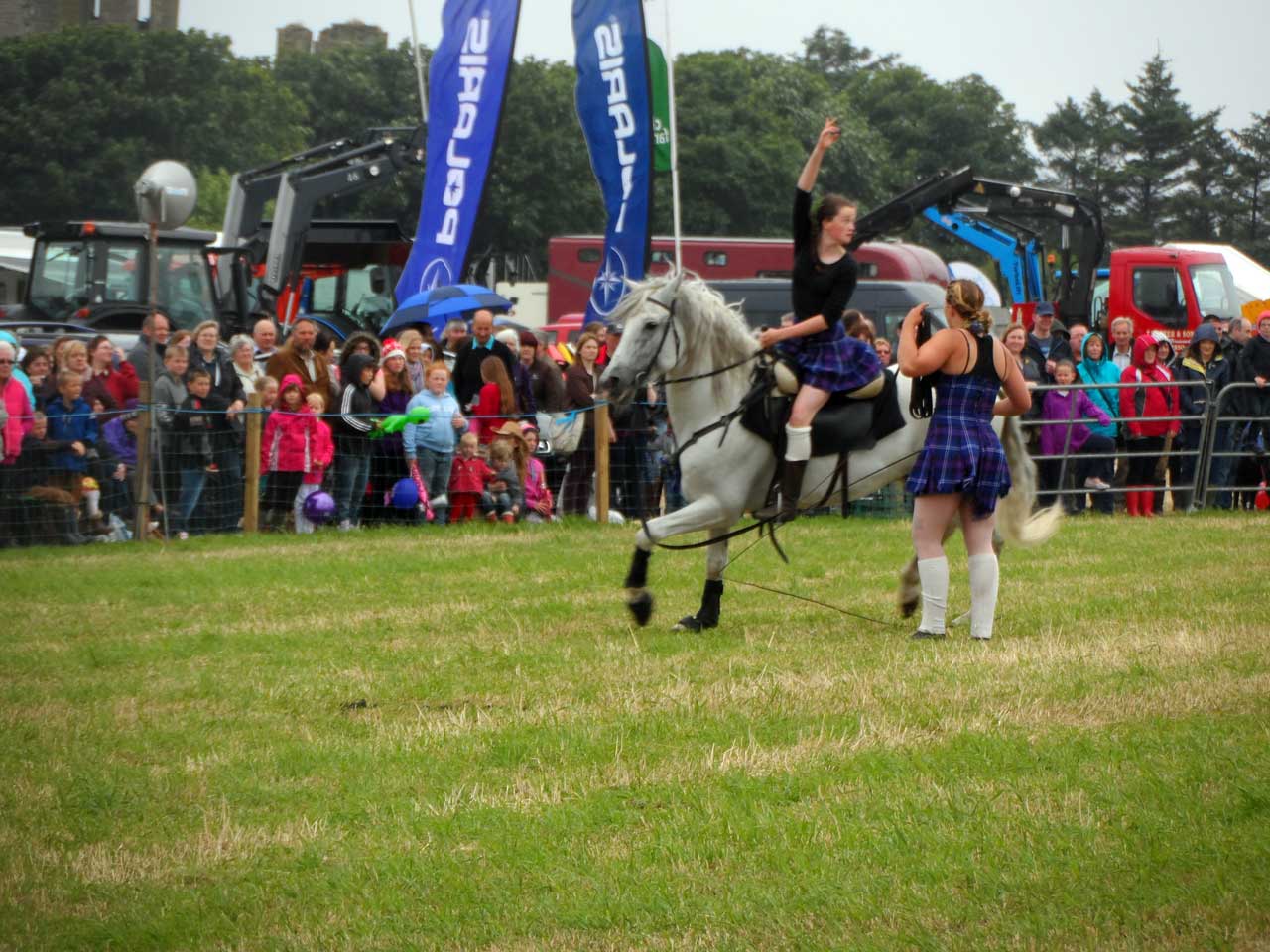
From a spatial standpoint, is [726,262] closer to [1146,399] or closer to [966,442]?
[1146,399]

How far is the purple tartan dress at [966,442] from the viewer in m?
9.27

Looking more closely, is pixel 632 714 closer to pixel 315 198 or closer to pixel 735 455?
pixel 735 455

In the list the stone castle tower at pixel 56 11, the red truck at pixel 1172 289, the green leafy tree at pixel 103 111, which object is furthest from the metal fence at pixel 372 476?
the green leafy tree at pixel 103 111

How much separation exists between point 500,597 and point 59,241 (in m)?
15.9

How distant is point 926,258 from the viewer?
4022cm

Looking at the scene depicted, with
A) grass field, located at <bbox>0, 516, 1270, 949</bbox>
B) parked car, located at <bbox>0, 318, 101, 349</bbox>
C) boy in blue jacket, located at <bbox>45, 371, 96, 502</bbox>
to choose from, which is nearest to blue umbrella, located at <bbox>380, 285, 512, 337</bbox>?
parked car, located at <bbox>0, 318, 101, 349</bbox>

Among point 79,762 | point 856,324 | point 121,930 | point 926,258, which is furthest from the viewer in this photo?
point 926,258

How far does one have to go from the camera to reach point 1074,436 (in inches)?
744

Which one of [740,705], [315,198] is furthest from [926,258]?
[740,705]

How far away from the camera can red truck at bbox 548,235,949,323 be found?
127ft

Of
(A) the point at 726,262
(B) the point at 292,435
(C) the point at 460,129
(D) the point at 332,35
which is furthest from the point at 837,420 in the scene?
(D) the point at 332,35

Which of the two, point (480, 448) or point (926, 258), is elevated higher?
point (926, 258)

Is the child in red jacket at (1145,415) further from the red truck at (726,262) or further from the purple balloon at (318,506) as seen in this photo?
the red truck at (726,262)

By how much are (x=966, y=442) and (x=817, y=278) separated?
1389 millimetres
